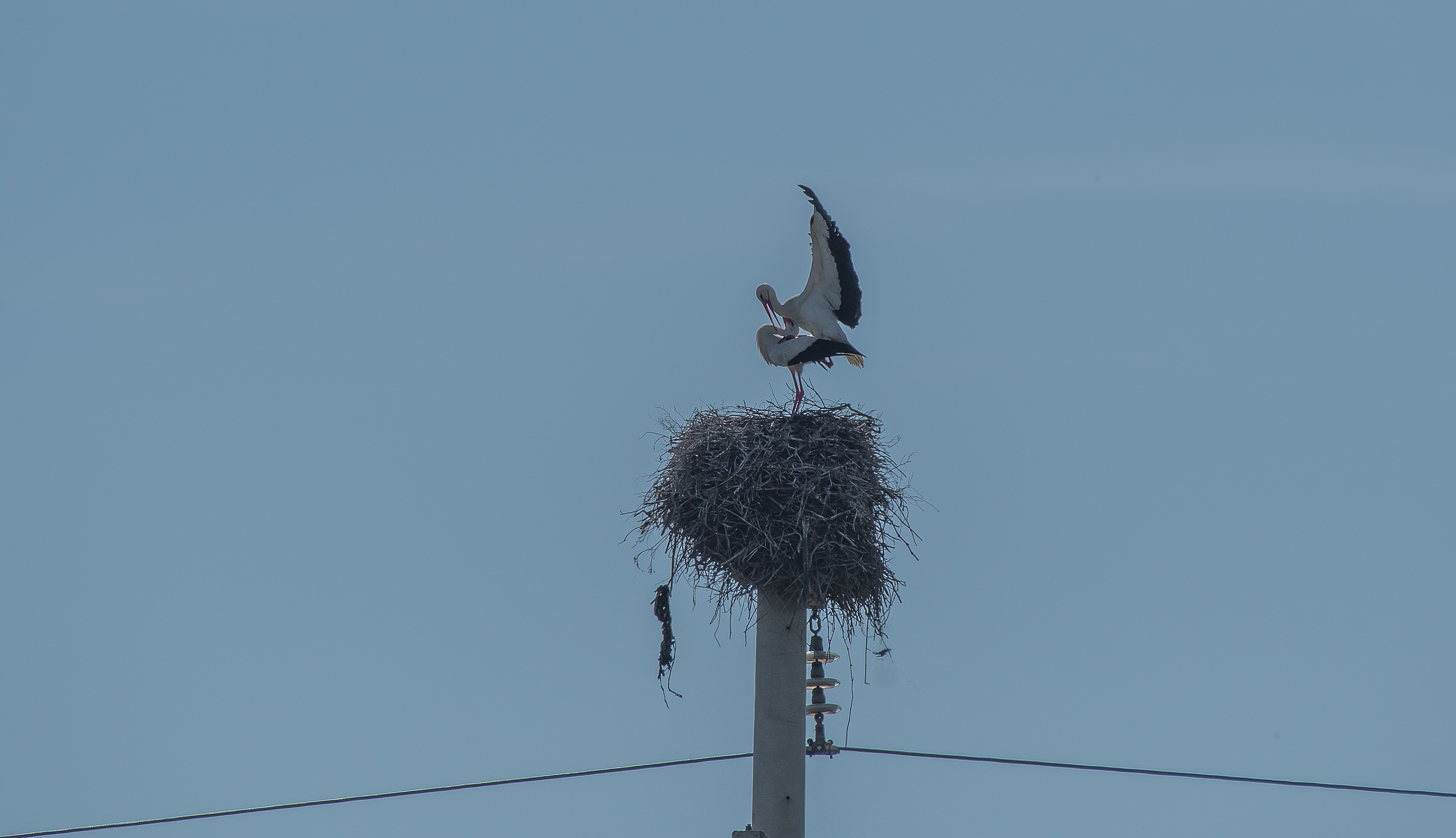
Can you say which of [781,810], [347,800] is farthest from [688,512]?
[347,800]

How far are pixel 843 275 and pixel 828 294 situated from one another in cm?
29

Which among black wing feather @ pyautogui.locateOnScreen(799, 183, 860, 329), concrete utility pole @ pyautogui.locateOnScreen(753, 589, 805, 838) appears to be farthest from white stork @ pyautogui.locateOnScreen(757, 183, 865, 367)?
concrete utility pole @ pyautogui.locateOnScreen(753, 589, 805, 838)

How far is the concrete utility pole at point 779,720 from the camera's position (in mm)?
9828

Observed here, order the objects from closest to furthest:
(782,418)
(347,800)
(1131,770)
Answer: (1131,770)
(347,800)
(782,418)

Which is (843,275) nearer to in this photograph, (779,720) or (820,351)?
(820,351)

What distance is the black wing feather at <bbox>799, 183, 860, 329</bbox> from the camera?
36.1 ft

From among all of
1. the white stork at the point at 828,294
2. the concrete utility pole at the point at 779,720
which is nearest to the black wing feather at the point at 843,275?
the white stork at the point at 828,294

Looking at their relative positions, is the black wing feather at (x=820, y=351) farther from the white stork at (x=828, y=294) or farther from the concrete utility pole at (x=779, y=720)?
the concrete utility pole at (x=779, y=720)

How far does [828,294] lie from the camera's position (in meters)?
11.6

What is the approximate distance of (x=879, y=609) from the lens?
409 inches

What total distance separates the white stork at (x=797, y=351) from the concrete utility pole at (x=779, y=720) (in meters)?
1.93

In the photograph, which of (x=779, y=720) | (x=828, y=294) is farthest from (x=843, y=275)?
(x=779, y=720)

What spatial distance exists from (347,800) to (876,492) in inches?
162

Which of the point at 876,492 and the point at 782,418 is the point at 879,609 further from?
the point at 782,418
